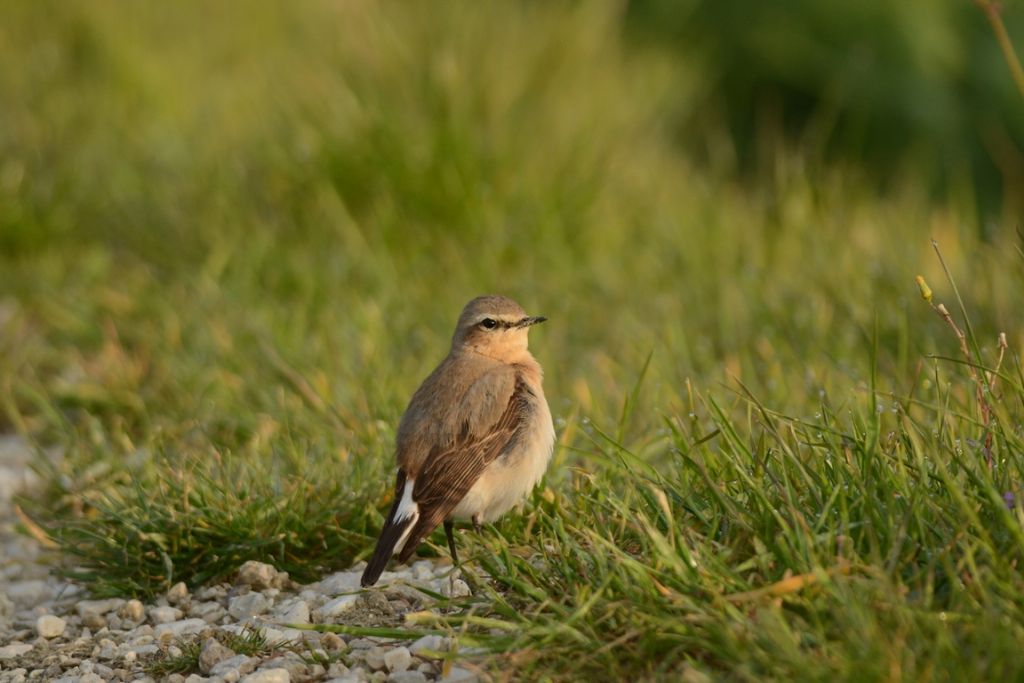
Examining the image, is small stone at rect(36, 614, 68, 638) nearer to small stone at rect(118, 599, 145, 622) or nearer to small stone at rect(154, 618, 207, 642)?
small stone at rect(118, 599, 145, 622)

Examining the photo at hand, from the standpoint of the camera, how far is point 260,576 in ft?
15.8

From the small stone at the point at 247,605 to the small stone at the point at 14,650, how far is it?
670 mm

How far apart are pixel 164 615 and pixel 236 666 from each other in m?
0.69

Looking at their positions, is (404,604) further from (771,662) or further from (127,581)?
(771,662)

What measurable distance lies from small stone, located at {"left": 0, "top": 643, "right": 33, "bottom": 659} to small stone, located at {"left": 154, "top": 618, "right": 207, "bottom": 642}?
17.1 inches

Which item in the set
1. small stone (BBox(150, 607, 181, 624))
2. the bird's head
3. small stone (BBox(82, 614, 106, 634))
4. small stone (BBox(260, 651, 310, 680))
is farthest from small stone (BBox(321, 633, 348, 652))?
the bird's head

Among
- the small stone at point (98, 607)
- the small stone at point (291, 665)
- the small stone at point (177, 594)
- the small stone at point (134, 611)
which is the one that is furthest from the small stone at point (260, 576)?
the small stone at point (291, 665)

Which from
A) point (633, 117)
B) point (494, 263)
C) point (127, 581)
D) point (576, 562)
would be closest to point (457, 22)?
point (633, 117)

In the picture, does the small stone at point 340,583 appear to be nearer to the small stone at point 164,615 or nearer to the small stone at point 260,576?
the small stone at point 260,576

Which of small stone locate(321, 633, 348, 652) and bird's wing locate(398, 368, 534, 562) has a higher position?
bird's wing locate(398, 368, 534, 562)

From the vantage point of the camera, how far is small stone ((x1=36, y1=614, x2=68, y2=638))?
Answer: 15.4 feet

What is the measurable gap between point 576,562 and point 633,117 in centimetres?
643

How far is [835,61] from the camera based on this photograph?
11.6 meters

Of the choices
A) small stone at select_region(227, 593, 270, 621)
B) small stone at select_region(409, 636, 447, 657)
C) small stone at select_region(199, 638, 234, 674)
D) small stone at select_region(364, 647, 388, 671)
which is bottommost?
small stone at select_region(227, 593, 270, 621)
